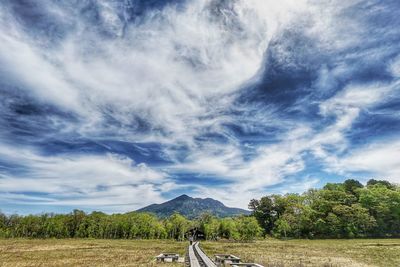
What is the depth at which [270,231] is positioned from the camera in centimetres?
11825

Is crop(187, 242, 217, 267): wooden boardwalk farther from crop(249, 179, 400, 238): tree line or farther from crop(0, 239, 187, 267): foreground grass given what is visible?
crop(249, 179, 400, 238): tree line

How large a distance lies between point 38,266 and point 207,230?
3554 inches

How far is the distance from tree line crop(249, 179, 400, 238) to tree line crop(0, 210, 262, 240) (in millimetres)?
13187

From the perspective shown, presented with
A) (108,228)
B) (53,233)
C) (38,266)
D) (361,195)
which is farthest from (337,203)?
(53,233)

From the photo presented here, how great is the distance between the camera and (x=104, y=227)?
122 meters

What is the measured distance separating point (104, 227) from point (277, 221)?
227ft

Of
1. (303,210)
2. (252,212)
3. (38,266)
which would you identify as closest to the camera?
(38,266)

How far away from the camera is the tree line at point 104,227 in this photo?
117688 mm

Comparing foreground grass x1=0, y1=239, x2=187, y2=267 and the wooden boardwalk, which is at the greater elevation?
foreground grass x1=0, y1=239, x2=187, y2=267

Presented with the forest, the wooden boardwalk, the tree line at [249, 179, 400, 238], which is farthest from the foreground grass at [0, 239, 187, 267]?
the tree line at [249, 179, 400, 238]

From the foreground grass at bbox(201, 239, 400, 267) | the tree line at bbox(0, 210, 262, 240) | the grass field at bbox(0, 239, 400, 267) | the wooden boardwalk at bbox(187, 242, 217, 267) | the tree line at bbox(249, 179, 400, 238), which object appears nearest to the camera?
the wooden boardwalk at bbox(187, 242, 217, 267)

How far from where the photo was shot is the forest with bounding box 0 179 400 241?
93812mm

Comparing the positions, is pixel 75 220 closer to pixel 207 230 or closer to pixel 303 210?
pixel 207 230

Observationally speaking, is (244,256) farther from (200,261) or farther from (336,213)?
(336,213)
